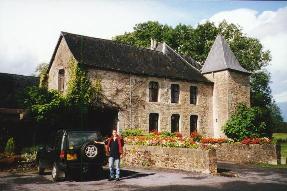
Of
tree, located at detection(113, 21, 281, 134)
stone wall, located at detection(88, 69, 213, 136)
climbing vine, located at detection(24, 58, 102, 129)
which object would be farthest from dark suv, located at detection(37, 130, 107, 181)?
tree, located at detection(113, 21, 281, 134)

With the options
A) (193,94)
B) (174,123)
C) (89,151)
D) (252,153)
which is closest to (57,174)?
(89,151)

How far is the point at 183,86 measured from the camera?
3070 cm

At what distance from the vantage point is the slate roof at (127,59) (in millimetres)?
26153

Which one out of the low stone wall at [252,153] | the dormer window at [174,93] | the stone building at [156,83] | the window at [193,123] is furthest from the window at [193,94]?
the low stone wall at [252,153]

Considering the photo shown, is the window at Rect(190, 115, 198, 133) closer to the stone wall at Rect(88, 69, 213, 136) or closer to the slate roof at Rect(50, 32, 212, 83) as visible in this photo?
the stone wall at Rect(88, 69, 213, 136)

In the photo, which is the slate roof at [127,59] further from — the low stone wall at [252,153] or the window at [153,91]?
the low stone wall at [252,153]

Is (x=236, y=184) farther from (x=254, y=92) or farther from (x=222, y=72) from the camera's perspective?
(x=254, y=92)

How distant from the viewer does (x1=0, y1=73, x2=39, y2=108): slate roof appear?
28.1 m

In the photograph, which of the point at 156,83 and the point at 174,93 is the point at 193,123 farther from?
the point at 156,83

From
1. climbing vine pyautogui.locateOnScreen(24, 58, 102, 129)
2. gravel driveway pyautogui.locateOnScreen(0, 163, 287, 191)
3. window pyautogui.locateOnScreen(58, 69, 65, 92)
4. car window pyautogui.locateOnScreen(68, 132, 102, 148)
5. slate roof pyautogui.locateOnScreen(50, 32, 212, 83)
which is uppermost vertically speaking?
slate roof pyautogui.locateOnScreen(50, 32, 212, 83)

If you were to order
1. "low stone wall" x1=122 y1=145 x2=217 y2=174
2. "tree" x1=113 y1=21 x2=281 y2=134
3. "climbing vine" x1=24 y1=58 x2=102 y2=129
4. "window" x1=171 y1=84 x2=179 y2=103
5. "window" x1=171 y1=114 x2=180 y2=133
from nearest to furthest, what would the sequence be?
"low stone wall" x1=122 y1=145 x2=217 y2=174 < "climbing vine" x1=24 y1=58 x2=102 y2=129 < "window" x1=171 y1=114 x2=180 y2=133 < "window" x1=171 y1=84 x2=179 y2=103 < "tree" x1=113 y1=21 x2=281 y2=134

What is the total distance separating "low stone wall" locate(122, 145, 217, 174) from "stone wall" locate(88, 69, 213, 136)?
7.90 meters

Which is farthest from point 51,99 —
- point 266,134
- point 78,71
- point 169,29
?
point 169,29

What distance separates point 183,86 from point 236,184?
18992mm
